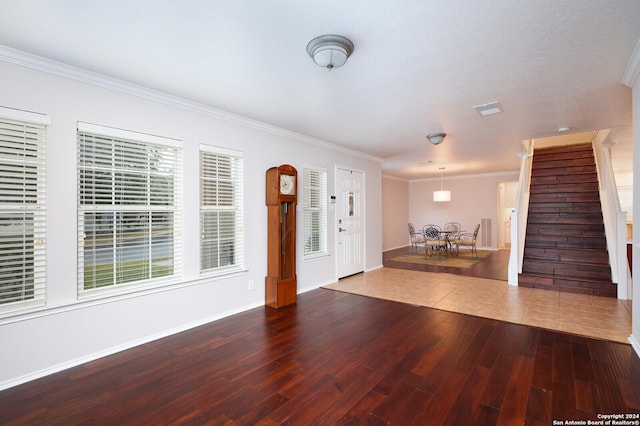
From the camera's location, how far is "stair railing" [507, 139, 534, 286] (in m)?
5.28

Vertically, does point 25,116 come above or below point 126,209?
above

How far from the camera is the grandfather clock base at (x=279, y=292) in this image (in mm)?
4103

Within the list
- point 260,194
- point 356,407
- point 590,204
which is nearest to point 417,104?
point 260,194

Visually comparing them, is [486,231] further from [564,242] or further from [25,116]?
[25,116]

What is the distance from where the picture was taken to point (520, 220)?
5715 millimetres

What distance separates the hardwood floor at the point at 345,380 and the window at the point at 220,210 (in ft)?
2.72

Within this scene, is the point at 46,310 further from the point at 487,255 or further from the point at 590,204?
the point at 487,255

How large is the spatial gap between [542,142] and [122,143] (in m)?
9.47

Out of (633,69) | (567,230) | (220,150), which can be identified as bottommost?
(567,230)

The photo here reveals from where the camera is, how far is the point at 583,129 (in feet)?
14.7

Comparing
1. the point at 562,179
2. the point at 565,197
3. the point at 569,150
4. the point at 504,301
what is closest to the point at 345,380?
the point at 504,301

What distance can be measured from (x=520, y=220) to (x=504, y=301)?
2110 millimetres

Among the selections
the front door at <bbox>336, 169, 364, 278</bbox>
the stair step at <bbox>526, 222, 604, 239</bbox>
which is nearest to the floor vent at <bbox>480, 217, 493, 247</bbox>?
the stair step at <bbox>526, 222, 604, 239</bbox>

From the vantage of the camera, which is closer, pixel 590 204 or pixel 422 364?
pixel 422 364
